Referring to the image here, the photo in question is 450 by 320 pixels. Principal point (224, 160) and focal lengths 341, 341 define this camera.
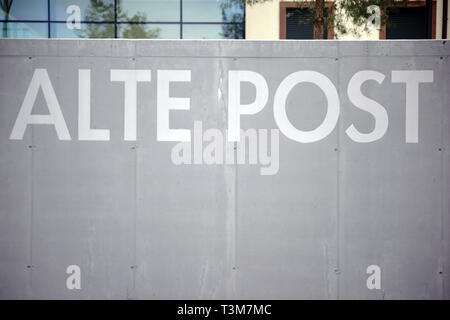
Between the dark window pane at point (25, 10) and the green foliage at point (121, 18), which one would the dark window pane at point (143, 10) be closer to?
the green foliage at point (121, 18)

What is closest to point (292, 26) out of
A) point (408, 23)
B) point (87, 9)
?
point (408, 23)

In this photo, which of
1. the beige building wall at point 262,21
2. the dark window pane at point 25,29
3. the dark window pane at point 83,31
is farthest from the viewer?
the dark window pane at point 25,29

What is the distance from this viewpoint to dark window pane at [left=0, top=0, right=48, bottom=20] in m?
10.7

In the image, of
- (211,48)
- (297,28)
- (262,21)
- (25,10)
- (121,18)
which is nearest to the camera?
(211,48)

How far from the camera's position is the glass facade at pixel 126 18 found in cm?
1048

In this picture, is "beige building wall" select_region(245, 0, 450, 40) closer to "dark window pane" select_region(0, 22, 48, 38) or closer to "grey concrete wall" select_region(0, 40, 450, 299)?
"dark window pane" select_region(0, 22, 48, 38)

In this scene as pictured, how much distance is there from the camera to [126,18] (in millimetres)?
10516

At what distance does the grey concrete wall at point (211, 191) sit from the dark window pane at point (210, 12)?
28.1 ft

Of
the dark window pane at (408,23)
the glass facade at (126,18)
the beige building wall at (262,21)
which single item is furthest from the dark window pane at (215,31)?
the dark window pane at (408,23)

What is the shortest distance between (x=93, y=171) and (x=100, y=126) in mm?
347

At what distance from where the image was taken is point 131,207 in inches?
102

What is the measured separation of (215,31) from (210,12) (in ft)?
1.89

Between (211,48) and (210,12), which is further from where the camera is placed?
(210,12)

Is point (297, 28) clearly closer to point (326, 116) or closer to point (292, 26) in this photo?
point (292, 26)
